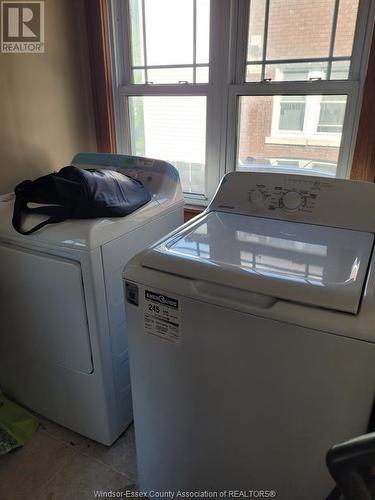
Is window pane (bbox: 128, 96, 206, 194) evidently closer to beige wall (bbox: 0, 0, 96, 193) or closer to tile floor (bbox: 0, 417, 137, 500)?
beige wall (bbox: 0, 0, 96, 193)

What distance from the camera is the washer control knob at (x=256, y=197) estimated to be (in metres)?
1.29

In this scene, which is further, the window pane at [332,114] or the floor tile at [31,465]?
the window pane at [332,114]

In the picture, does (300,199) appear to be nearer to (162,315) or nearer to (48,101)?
(162,315)

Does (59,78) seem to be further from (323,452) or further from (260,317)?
(323,452)

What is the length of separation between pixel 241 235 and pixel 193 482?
0.81m

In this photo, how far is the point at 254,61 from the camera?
1.70 metres

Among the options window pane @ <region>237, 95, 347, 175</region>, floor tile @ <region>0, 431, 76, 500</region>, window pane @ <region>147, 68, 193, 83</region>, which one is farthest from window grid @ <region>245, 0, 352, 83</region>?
floor tile @ <region>0, 431, 76, 500</region>

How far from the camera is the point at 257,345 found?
0.82 metres

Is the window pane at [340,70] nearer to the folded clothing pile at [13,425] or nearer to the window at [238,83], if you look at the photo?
the window at [238,83]

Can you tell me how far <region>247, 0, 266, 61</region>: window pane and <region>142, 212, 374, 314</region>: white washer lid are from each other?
0.95m

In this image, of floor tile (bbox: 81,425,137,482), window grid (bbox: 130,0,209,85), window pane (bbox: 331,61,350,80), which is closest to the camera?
floor tile (bbox: 81,425,137,482)

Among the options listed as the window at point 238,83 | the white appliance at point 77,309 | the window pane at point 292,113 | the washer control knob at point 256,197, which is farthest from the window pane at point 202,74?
the washer control knob at point 256,197

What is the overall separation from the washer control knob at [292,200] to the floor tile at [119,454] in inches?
47.6

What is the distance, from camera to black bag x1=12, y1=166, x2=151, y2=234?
1.25 meters
